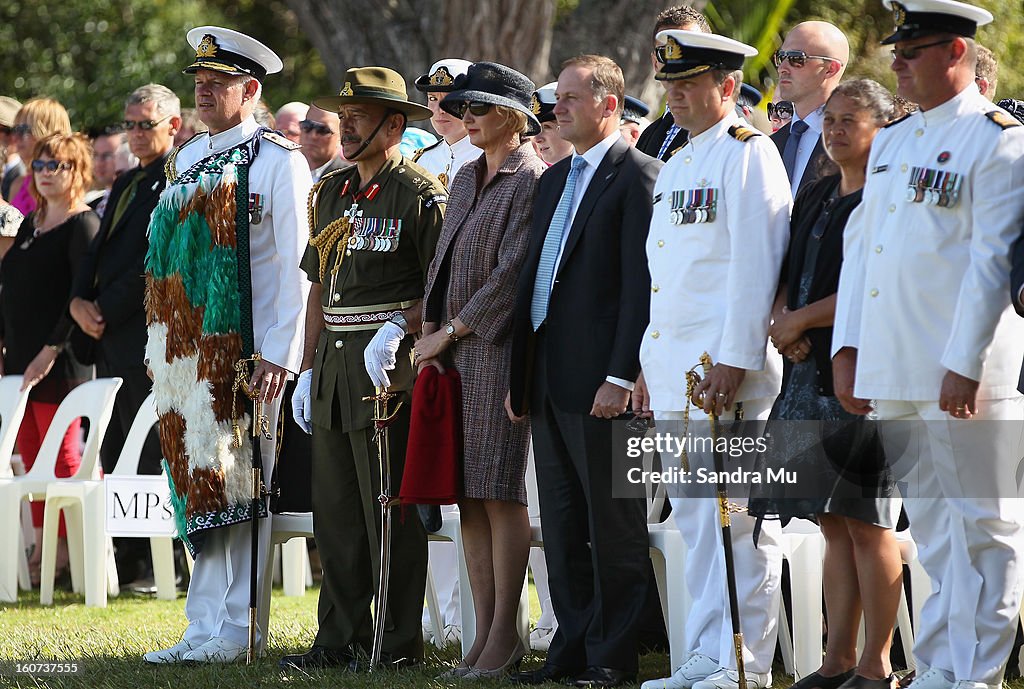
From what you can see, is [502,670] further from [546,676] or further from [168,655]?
[168,655]

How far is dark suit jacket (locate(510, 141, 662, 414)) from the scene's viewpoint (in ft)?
18.4

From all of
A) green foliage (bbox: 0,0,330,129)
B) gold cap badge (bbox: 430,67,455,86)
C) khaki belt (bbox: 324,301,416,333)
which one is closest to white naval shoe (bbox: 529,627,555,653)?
khaki belt (bbox: 324,301,416,333)

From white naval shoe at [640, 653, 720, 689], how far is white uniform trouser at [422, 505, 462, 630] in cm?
184

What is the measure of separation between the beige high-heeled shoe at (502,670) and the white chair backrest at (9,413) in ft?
12.9

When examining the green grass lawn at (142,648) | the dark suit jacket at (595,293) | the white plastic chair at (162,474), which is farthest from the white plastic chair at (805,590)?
the white plastic chair at (162,474)

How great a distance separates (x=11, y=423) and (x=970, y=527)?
573 centimetres

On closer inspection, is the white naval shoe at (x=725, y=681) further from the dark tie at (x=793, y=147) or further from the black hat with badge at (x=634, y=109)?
the black hat with badge at (x=634, y=109)

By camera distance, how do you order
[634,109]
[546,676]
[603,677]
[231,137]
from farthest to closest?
[634,109] < [231,137] < [546,676] < [603,677]

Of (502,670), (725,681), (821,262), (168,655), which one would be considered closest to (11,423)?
(168,655)

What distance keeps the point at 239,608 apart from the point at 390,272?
4.97 feet

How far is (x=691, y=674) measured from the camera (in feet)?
17.3

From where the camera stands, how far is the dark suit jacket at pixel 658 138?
21.6 ft

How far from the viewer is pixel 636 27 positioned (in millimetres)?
12523

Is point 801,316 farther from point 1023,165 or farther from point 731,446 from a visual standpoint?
point 1023,165
